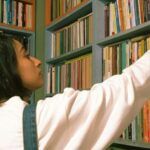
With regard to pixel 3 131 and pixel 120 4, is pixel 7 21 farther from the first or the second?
pixel 3 131

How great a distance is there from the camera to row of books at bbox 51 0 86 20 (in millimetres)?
2119

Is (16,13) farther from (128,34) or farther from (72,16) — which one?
(128,34)

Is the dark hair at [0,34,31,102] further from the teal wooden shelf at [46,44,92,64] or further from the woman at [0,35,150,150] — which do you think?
the teal wooden shelf at [46,44,92,64]

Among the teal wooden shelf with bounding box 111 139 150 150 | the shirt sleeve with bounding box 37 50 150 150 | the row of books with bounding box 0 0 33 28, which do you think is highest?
the row of books with bounding box 0 0 33 28

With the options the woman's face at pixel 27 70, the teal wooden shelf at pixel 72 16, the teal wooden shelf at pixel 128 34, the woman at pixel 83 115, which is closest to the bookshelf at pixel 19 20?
the teal wooden shelf at pixel 72 16

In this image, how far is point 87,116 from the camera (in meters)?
0.69

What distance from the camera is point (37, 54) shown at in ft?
8.05

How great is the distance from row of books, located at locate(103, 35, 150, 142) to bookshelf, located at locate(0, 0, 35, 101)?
90cm

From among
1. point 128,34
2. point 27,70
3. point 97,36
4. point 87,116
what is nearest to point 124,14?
point 128,34

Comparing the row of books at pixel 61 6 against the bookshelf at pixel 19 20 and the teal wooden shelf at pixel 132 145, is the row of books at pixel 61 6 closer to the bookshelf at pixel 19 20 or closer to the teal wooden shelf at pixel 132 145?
the bookshelf at pixel 19 20

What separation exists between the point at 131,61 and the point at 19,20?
1182 mm

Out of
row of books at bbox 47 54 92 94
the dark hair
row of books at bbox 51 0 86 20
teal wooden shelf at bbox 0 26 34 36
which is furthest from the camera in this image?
teal wooden shelf at bbox 0 26 34 36

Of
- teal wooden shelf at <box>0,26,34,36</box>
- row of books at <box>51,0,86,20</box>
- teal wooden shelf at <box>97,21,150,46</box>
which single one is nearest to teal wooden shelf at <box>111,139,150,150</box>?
teal wooden shelf at <box>97,21,150,46</box>

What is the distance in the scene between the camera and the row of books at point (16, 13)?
2271 millimetres
